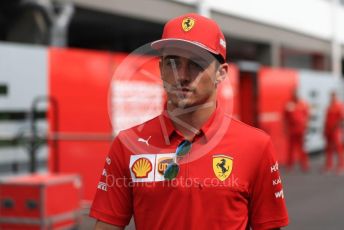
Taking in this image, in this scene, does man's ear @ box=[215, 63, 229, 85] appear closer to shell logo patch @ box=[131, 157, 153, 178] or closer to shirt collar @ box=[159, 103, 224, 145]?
shirt collar @ box=[159, 103, 224, 145]

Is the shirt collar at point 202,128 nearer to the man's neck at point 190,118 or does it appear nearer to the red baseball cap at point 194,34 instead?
the man's neck at point 190,118

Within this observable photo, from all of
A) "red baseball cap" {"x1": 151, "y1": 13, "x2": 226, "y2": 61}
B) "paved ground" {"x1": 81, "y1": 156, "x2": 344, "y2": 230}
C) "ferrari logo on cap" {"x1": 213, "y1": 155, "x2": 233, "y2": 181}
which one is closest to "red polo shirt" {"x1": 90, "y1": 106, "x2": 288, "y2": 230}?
"ferrari logo on cap" {"x1": 213, "y1": 155, "x2": 233, "y2": 181}

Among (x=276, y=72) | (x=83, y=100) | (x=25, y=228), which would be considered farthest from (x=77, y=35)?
(x=25, y=228)

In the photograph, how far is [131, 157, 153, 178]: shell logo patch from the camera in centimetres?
201

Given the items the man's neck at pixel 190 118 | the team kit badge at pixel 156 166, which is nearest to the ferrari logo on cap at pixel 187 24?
the man's neck at pixel 190 118

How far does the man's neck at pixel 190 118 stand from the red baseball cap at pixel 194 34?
192 mm

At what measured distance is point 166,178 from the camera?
1989 millimetres

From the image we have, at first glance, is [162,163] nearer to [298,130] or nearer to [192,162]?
[192,162]

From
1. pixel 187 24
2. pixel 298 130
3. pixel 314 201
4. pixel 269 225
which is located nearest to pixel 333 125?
pixel 298 130

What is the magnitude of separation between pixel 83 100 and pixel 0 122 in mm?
1344

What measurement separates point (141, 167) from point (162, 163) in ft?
0.23

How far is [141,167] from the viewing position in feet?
6.63

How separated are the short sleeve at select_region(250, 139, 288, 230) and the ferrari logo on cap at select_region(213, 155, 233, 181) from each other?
4.1 inches

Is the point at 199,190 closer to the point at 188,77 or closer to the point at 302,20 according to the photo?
the point at 188,77
